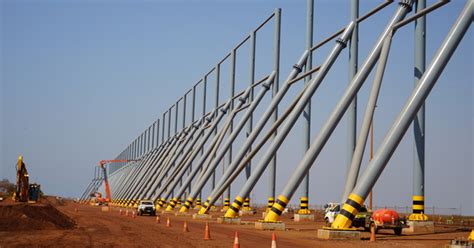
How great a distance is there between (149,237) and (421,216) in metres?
13.6

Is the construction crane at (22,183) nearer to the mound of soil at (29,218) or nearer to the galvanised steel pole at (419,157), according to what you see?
the mound of soil at (29,218)

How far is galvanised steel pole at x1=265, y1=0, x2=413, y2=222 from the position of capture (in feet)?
94.3

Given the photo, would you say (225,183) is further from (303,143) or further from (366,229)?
(366,229)

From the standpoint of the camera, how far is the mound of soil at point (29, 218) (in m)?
31.3

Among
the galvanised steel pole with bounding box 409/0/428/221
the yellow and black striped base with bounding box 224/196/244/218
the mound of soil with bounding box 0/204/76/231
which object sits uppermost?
the galvanised steel pole with bounding box 409/0/428/221

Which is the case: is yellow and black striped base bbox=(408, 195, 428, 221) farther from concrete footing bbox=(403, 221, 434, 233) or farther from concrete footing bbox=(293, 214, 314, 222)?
concrete footing bbox=(293, 214, 314, 222)

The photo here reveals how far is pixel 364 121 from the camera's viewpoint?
27922mm

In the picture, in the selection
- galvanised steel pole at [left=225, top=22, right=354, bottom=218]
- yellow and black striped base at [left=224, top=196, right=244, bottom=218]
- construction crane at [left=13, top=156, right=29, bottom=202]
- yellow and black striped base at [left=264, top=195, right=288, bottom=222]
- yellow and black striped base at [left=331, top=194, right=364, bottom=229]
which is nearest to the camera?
yellow and black striped base at [left=331, top=194, right=364, bottom=229]

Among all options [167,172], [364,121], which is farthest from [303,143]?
[167,172]

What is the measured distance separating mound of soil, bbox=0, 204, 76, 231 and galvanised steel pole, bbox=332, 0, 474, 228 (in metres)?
16.6

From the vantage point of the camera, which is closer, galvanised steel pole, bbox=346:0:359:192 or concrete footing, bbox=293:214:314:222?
galvanised steel pole, bbox=346:0:359:192

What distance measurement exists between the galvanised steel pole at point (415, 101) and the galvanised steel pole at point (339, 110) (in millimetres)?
5925

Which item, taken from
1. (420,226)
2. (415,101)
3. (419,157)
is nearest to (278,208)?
(420,226)

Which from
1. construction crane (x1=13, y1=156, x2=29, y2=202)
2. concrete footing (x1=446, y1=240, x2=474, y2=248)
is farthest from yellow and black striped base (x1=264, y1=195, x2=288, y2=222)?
construction crane (x1=13, y1=156, x2=29, y2=202)
